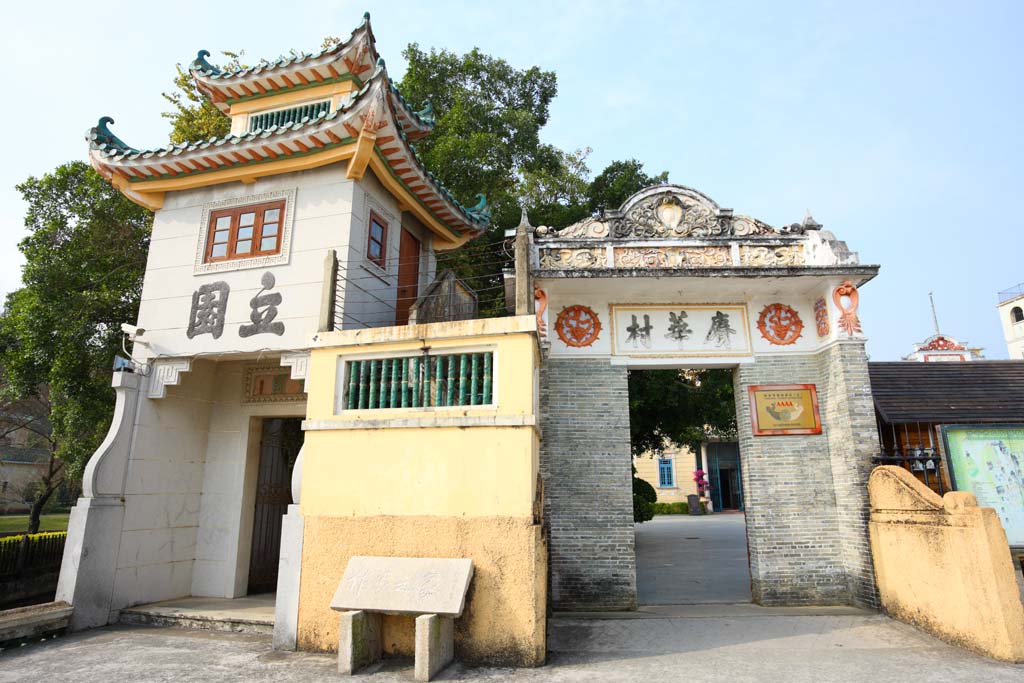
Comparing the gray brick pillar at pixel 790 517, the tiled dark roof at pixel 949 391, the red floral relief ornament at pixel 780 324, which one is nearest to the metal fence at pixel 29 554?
the gray brick pillar at pixel 790 517

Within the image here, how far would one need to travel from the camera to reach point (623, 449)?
8.02 meters

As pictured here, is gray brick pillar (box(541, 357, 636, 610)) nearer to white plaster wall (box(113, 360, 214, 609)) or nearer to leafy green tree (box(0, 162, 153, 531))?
white plaster wall (box(113, 360, 214, 609))

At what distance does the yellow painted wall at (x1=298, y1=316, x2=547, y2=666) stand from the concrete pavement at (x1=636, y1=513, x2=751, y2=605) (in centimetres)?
369

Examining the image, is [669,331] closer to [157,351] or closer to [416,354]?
[416,354]

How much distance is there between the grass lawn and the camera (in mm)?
18836

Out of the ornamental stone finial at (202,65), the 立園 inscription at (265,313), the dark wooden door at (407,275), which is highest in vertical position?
the ornamental stone finial at (202,65)

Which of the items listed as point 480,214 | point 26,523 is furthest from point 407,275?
point 26,523

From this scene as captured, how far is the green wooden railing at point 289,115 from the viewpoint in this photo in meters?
9.45

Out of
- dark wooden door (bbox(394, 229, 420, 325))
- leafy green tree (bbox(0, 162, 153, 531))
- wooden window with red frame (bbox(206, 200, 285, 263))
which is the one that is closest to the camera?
wooden window with red frame (bbox(206, 200, 285, 263))

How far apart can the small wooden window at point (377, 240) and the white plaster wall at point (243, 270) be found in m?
0.58

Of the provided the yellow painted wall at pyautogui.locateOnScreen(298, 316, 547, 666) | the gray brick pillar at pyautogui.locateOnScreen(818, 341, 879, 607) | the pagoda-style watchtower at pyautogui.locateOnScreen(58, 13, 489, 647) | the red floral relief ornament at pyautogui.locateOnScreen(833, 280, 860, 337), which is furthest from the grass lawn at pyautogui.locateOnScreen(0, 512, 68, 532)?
the red floral relief ornament at pyautogui.locateOnScreen(833, 280, 860, 337)

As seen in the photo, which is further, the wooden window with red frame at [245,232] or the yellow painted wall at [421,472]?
the wooden window with red frame at [245,232]

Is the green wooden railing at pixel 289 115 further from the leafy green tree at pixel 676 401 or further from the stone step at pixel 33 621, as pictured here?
the leafy green tree at pixel 676 401

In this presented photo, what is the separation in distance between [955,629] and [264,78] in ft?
37.4
